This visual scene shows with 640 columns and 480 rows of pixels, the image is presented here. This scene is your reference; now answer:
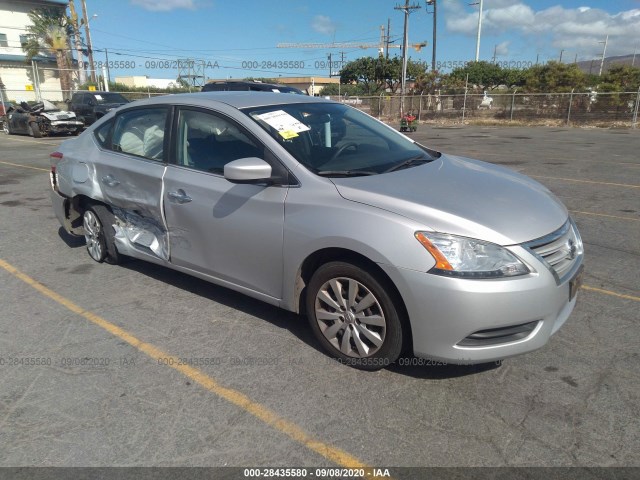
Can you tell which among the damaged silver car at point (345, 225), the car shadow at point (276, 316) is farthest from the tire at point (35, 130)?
the damaged silver car at point (345, 225)

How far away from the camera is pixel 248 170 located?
9.90 ft

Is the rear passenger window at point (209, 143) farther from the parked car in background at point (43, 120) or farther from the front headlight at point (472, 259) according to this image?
the parked car in background at point (43, 120)

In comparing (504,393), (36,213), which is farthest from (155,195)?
(36,213)

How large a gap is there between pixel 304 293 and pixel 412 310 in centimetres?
84

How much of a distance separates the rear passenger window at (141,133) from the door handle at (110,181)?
26 centimetres

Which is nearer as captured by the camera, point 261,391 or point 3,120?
point 261,391

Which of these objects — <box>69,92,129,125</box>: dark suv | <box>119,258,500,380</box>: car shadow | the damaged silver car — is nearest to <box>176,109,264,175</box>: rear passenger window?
the damaged silver car

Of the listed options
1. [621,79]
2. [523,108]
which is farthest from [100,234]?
[621,79]

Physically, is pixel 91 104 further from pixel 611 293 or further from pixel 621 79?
pixel 621 79

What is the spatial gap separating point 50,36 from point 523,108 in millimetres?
39972

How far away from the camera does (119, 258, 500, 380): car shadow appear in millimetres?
2996

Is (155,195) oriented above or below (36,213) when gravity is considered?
above

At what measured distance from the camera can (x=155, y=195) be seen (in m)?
3.87

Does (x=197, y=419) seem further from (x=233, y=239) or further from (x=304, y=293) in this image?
(x=233, y=239)
